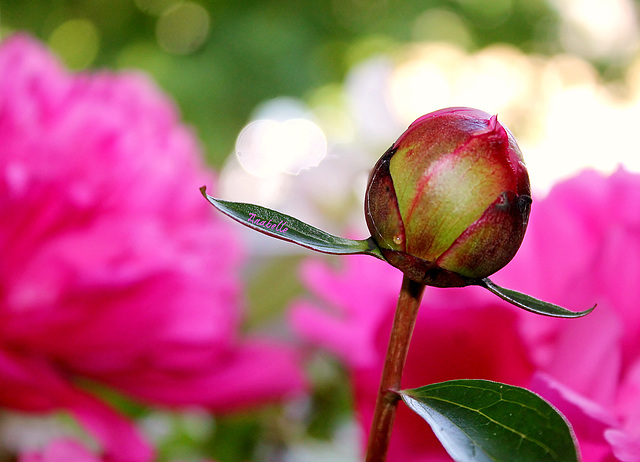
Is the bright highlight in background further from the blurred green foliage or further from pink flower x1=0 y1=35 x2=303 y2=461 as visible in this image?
the blurred green foliage

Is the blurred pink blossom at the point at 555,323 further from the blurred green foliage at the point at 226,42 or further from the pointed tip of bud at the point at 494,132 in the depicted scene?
the blurred green foliage at the point at 226,42

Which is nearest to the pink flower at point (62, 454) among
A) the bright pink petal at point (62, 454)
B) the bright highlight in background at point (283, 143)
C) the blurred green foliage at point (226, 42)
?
the bright pink petal at point (62, 454)

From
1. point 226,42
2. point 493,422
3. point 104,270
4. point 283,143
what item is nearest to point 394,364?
point 493,422

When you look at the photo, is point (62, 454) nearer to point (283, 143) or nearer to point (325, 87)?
point (283, 143)

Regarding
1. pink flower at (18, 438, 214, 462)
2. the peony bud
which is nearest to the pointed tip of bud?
the peony bud

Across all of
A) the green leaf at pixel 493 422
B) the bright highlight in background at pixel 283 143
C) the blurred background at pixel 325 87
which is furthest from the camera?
the bright highlight in background at pixel 283 143

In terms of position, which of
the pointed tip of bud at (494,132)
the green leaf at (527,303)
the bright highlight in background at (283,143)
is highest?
the bright highlight in background at (283,143)

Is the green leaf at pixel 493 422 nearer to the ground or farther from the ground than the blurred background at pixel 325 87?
nearer to the ground
